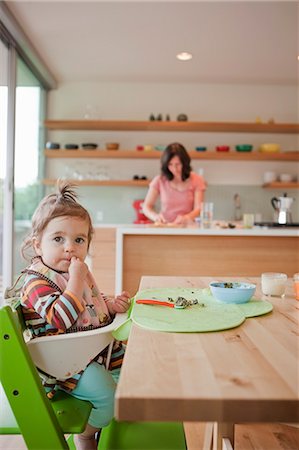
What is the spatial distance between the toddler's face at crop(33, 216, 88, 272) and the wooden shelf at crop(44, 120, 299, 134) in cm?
381

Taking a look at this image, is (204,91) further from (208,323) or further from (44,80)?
(208,323)

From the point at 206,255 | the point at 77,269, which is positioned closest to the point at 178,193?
the point at 206,255

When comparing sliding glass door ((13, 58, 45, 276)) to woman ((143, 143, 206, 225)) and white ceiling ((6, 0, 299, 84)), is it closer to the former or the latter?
white ceiling ((6, 0, 299, 84))

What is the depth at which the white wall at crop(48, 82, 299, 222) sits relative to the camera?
5.28 m

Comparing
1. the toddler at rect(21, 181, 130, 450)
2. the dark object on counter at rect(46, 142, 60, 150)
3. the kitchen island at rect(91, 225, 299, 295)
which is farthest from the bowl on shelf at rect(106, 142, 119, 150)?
the toddler at rect(21, 181, 130, 450)

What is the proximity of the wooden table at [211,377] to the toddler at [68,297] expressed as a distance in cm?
26

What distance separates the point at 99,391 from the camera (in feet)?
3.72

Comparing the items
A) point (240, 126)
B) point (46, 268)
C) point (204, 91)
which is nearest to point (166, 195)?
point (240, 126)

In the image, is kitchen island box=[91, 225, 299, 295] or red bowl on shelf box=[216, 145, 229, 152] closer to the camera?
kitchen island box=[91, 225, 299, 295]

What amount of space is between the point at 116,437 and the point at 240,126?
14.4 feet

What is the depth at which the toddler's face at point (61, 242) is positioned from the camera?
1.30 m

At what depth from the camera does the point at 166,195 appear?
3.77 metres

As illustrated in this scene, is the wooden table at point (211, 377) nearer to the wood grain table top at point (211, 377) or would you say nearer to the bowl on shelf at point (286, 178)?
the wood grain table top at point (211, 377)

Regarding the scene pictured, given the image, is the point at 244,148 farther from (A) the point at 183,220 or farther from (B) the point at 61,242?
(B) the point at 61,242
